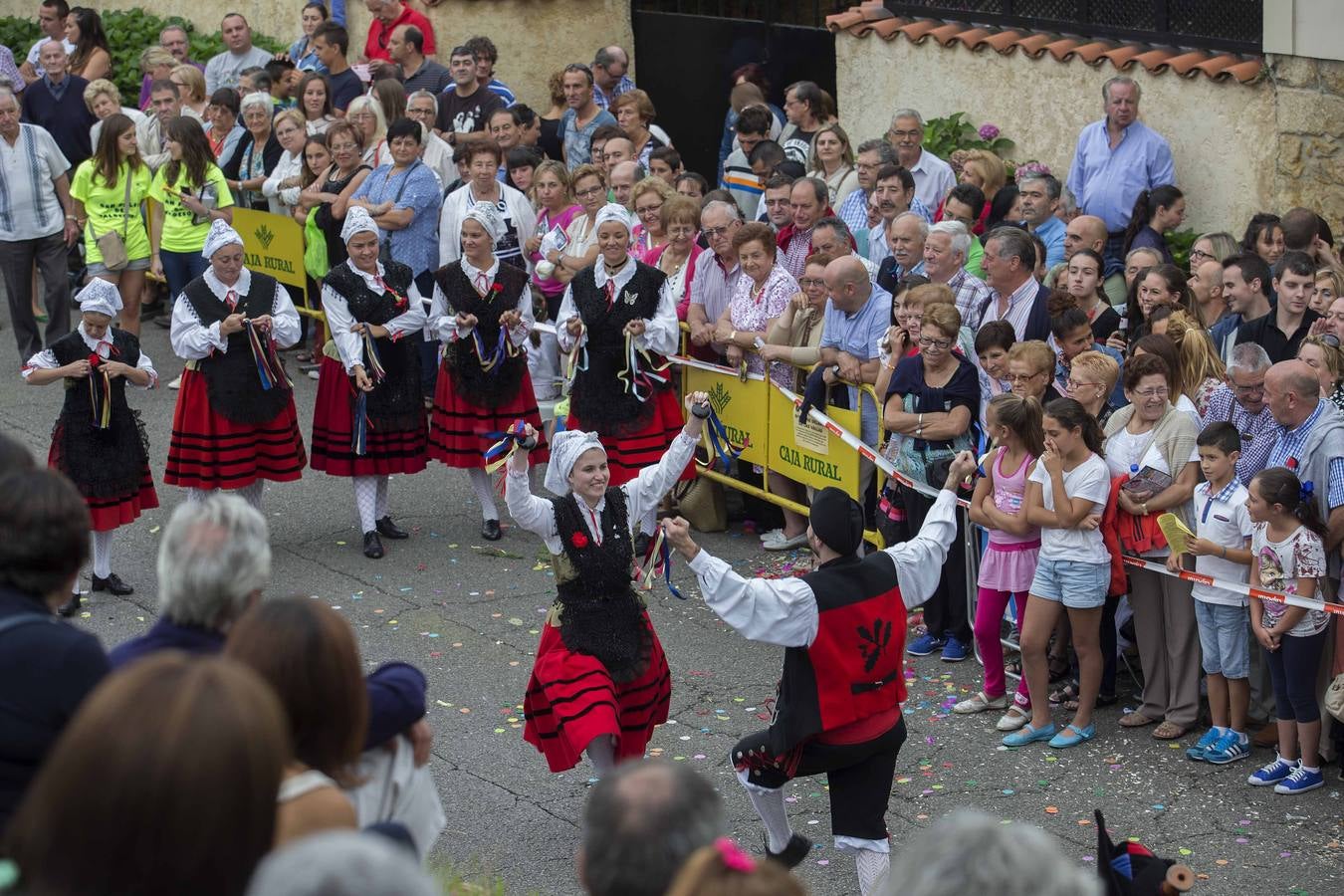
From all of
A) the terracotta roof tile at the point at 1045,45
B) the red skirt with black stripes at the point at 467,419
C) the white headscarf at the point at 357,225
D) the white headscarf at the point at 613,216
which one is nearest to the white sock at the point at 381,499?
the red skirt with black stripes at the point at 467,419

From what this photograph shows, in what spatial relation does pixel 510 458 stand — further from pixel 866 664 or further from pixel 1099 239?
pixel 1099 239

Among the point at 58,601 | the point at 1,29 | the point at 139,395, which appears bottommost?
the point at 139,395

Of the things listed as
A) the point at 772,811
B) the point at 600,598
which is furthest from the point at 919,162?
the point at 772,811

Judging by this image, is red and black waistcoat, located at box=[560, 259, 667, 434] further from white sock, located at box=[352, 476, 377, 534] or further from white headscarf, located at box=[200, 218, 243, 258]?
white headscarf, located at box=[200, 218, 243, 258]

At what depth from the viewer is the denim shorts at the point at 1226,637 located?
22.6ft

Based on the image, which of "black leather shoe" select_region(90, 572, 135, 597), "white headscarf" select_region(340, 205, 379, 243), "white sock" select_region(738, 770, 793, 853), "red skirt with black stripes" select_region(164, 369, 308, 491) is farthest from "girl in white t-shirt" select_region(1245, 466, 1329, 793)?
"black leather shoe" select_region(90, 572, 135, 597)

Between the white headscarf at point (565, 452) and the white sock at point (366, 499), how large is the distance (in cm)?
332

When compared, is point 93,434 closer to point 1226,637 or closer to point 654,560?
point 654,560

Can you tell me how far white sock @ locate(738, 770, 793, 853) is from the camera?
235 inches

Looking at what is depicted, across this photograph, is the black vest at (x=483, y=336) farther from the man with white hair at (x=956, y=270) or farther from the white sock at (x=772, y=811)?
the white sock at (x=772, y=811)

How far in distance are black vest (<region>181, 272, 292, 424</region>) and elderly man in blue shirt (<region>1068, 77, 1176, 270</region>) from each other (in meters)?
5.00

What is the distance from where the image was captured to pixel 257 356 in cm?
928

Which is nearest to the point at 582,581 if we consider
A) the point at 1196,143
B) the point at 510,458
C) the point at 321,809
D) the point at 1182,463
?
the point at 510,458

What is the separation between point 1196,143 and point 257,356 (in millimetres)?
5901
